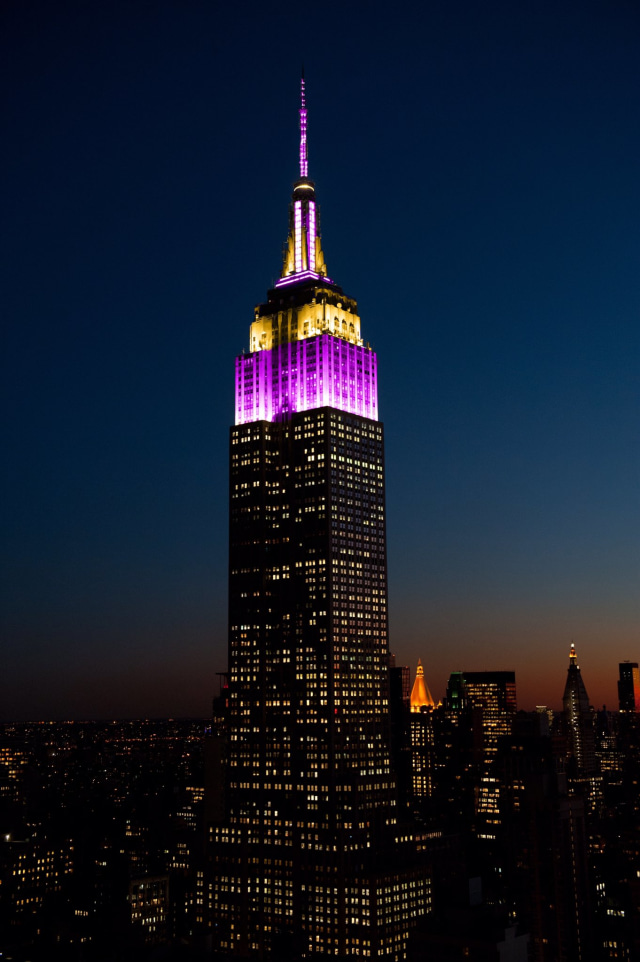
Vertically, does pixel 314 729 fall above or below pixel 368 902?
above

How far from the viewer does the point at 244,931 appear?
18762cm

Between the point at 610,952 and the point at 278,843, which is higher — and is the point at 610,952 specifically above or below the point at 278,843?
below

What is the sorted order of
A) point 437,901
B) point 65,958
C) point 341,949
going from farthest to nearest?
1. point 437,901
2. point 341,949
3. point 65,958

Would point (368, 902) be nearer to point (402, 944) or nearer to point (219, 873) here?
point (402, 944)

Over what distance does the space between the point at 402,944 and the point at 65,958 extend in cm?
5428

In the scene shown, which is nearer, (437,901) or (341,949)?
(341,949)

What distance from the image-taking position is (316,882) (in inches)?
7224

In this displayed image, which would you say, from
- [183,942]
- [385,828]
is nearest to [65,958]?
[183,942]

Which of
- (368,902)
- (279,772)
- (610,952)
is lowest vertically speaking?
(610,952)

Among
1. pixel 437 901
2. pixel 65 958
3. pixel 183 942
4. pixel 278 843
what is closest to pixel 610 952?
pixel 437 901

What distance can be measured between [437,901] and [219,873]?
1556 inches

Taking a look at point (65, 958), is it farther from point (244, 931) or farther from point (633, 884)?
point (633, 884)

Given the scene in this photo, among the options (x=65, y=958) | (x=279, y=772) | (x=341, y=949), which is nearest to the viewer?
(x=65, y=958)

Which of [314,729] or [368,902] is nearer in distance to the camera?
[368,902]
